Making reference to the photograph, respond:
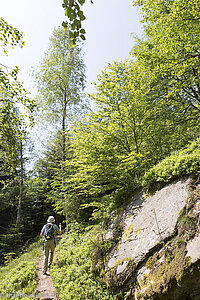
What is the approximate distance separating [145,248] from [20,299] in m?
3.75

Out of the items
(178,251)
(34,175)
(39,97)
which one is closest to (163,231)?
(178,251)

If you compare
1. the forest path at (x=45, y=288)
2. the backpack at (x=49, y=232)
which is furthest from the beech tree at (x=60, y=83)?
the forest path at (x=45, y=288)

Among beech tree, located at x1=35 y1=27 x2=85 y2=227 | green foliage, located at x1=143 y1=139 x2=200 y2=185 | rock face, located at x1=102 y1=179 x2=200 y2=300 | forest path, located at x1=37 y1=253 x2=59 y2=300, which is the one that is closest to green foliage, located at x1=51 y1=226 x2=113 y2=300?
forest path, located at x1=37 y1=253 x2=59 y2=300

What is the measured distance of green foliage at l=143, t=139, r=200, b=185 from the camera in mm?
4449

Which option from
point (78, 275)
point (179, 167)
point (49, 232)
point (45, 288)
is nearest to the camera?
point (179, 167)

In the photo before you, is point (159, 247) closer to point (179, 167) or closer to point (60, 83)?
point (179, 167)

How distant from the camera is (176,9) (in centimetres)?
603

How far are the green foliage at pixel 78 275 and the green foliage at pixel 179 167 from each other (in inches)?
111

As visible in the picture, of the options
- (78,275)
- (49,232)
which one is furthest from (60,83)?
(78,275)

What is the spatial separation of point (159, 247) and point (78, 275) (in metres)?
2.67

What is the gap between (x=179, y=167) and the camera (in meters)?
4.71

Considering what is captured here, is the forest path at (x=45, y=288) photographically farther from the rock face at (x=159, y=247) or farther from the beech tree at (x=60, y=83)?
the beech tree at (x=60, y=83)

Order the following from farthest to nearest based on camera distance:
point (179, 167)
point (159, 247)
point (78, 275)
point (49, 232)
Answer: point (49, 232), point (78, 275), point (179, 167), point (159, 247)

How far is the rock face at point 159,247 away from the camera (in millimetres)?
3314
